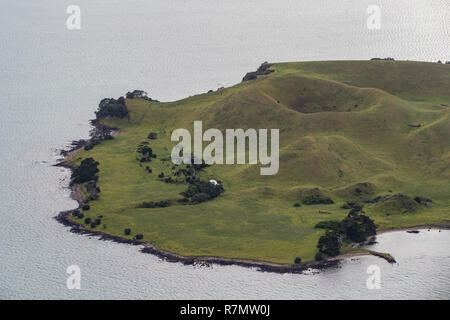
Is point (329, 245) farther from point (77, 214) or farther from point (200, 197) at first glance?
point (77, 214)

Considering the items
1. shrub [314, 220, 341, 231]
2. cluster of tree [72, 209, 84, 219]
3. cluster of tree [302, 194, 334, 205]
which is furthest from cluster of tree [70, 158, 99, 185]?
shrub [314, 220, 341, 231]

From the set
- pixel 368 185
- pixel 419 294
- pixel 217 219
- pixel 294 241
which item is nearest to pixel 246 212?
pixel 217 219

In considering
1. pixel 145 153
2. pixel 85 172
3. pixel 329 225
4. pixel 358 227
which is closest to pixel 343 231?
pixel 358 227

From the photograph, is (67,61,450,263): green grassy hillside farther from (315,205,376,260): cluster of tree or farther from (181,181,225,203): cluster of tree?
(315,205,376,260): cluster of tree
